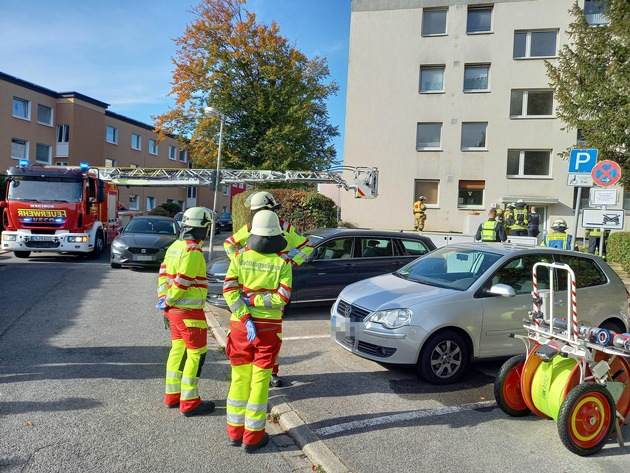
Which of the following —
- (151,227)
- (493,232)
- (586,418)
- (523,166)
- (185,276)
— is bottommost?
(586,418)

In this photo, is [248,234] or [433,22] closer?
[248,234]

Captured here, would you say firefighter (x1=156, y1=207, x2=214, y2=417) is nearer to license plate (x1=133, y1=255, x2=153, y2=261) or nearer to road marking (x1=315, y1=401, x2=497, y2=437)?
road marking (x1=315, y1=401, x2=497, y2=437)

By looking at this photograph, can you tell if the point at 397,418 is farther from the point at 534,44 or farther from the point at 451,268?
the point at 534,44

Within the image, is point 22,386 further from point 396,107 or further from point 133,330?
point 396,107

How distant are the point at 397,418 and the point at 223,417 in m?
1.56

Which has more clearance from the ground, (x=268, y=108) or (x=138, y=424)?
(x=268, y=108)

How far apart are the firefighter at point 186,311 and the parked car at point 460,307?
6.42ft

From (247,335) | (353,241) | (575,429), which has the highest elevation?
(353,241)

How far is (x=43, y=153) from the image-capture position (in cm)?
3356

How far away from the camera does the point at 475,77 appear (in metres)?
24.1

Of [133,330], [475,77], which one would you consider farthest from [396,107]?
[133,330]

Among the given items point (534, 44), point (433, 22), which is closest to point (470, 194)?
point (534, 44)

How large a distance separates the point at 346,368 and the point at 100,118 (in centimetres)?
3719

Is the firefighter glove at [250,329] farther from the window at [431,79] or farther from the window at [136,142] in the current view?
the window at [136,142]
